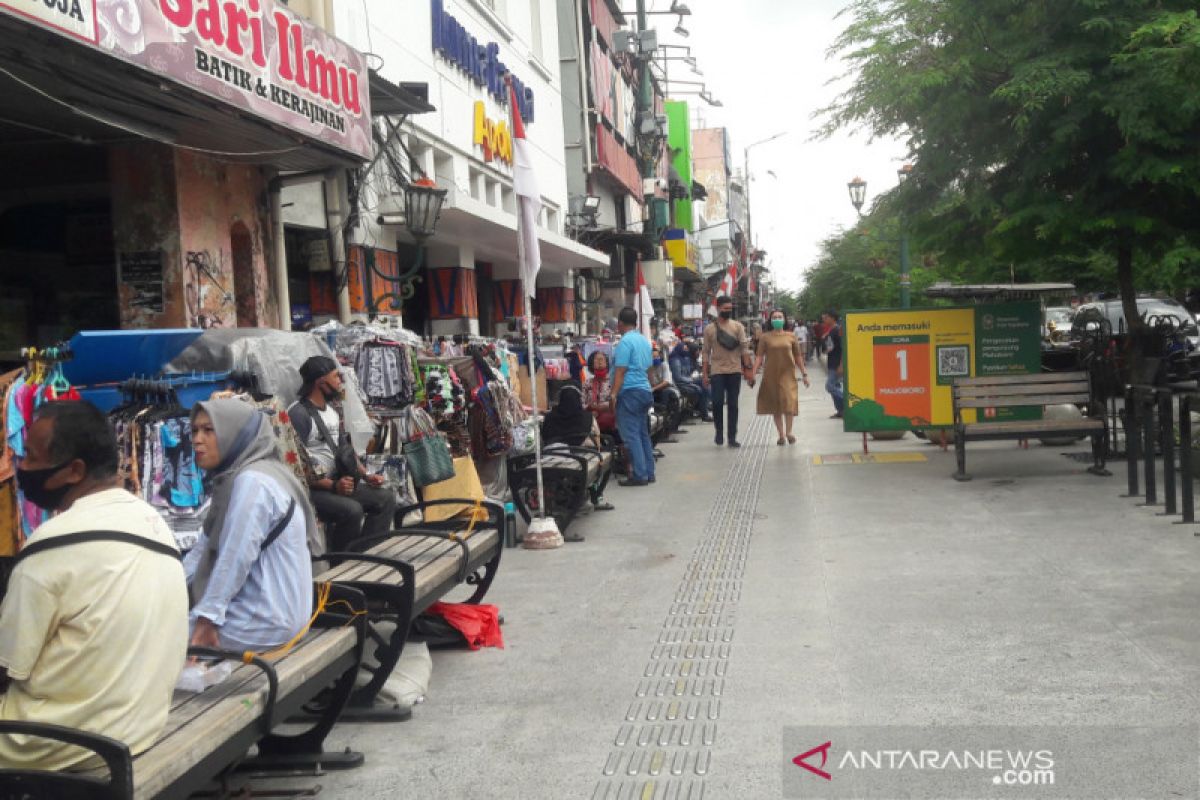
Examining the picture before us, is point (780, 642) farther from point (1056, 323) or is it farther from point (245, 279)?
point (1056, 323)

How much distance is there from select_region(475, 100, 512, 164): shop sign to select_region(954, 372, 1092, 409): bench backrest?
9576 mm

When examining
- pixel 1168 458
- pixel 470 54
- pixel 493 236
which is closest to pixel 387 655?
pixel 1168 458

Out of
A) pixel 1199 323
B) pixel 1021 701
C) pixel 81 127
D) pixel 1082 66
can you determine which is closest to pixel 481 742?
pixel 1021 701

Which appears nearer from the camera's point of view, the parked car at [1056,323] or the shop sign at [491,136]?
the shop sign at [491,136]

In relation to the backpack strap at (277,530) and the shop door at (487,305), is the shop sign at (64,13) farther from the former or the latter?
the shop door at (487,305)

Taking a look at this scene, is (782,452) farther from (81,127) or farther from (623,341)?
(81,127)

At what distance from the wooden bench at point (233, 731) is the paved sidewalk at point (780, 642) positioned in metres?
0.32

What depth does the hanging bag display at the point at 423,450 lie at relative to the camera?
8867mm

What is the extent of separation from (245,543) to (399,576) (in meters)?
1.33

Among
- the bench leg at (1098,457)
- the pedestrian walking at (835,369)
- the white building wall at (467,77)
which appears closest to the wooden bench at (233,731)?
the bench leg at (1098,457)

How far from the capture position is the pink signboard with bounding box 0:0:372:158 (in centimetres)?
687

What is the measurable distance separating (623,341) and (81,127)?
5.49m

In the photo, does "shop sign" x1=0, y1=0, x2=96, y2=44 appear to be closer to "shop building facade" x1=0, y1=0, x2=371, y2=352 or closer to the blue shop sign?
"shop building facade" x1=0, y1=0, x2=371, y2=352

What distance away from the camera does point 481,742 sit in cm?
499
